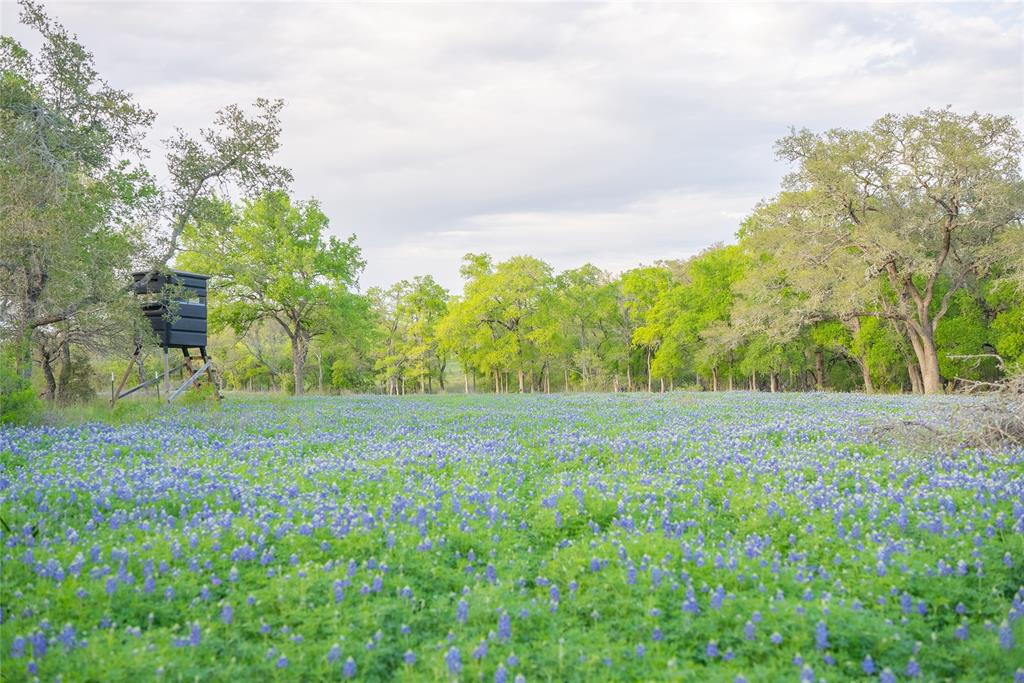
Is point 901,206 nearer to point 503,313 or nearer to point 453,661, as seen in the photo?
point 503,313

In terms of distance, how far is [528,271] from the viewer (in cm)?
5372

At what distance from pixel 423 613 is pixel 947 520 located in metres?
5.48

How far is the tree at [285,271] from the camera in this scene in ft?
131

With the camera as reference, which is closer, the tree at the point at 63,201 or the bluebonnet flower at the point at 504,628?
the bluebonnet flower at the point at 504,628

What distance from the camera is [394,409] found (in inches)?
838

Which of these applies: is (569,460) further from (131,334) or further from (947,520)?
(131,334)

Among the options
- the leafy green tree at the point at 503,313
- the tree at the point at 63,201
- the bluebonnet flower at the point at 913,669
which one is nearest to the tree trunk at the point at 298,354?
the leafy green tree at the point at 503,313

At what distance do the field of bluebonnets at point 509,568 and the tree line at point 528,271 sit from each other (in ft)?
19.7

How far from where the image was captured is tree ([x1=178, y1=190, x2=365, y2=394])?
40.0m

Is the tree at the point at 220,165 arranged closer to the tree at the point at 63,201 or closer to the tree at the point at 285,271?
the tree at the point at 63,201

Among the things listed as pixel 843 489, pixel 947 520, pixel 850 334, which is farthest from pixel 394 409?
pixel 850 334

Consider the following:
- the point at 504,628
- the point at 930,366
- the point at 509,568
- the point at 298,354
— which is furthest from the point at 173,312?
the point at 930,366

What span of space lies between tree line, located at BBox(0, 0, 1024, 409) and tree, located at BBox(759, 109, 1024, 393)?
0.11 meters

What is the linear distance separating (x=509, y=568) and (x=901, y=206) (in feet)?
121
